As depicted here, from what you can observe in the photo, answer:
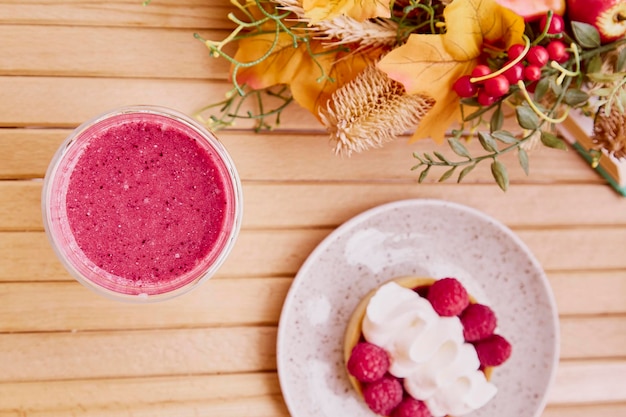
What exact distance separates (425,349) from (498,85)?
345mm

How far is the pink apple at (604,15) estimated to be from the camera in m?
0.71

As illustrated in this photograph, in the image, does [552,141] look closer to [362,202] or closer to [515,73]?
[515,73]

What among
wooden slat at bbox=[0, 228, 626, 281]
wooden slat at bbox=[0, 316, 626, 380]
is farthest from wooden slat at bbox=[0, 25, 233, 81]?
wooden slat at bbox=[0, 316, 626, 380]

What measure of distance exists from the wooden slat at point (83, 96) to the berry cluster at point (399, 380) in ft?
1.27

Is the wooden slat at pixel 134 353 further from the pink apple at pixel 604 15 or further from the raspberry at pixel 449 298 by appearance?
the pink apple at pixel 604 15

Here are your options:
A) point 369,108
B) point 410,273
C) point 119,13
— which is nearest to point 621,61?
point 369,108

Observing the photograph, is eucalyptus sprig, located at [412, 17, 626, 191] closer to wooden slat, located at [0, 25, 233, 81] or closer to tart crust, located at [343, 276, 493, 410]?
tart crust, located at [343, 276, 493, 410]

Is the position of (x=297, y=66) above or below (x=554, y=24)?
below

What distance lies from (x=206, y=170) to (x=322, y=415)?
38 cm

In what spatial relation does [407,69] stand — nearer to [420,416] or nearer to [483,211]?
[483,211]

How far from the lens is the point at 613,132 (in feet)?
2.46

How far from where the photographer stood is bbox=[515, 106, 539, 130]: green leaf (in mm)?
738

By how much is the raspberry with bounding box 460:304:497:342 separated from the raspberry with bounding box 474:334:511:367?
0.01 metres

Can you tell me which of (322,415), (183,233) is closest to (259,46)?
(183,233)
